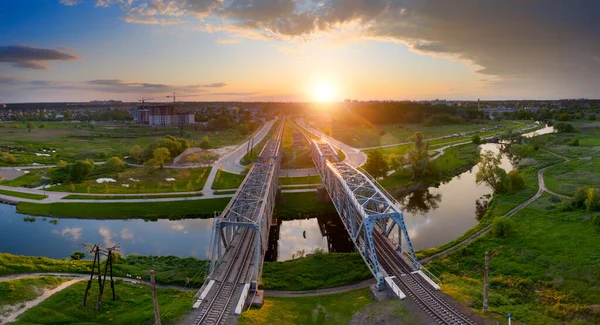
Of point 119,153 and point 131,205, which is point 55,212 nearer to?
point 131,205

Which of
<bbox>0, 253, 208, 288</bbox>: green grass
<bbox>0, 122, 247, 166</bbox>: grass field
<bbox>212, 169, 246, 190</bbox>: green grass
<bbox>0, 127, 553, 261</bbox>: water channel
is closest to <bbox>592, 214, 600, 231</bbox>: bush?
<bbox>0, 127, 553, 261</bbox>: water channel

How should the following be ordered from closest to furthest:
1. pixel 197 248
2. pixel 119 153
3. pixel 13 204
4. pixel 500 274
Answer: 1. pixel 500 274
2. pixel 197 248
3. pixel 13 204
4. pixel 119 153

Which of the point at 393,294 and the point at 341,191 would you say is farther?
the point at 341,191

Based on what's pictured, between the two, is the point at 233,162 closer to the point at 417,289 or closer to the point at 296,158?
the point at 296,158

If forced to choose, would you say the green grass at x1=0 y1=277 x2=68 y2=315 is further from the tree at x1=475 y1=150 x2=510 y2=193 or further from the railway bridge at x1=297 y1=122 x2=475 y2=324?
the tree at x1=475 y1=150 x2=510 y2=193

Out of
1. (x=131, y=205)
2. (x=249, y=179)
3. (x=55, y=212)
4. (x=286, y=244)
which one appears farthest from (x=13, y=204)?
(x=286, y=244)

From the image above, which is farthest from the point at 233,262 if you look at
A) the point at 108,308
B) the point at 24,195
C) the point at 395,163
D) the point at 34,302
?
the point at 395,163
